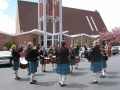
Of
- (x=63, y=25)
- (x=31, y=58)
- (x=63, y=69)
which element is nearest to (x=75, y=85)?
(x=63, y=69)

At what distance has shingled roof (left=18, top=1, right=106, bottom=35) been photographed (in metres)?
34.4

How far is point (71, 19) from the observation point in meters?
40.6

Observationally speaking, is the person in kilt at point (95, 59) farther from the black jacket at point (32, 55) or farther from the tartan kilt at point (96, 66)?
the black jacket at point (32, 55)

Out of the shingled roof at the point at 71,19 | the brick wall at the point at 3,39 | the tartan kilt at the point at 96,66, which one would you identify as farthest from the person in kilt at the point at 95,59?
the shingled roof at the point at 71,19

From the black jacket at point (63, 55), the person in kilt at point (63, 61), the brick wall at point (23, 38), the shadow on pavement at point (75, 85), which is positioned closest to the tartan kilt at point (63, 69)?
the person in kilt at point (63, 61)

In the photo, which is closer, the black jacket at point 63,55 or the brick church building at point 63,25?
the black jacket at point 63,55

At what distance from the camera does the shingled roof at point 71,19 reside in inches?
1353

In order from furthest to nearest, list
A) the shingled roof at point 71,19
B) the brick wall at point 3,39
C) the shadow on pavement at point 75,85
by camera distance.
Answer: the shingled roof at point 71,19 < the brick wall at point 3,39 < the shadow on pavement at point 75,85

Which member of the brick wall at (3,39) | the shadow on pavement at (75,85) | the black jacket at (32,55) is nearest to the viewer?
the shadow on pavement at (75,85)

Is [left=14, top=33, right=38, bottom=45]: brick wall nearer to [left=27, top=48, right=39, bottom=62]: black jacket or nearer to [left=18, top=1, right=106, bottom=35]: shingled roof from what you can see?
[left=18, top=1, right=106, bottom=35]: shingled roof

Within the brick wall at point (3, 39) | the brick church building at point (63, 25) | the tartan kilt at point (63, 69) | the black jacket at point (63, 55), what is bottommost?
the tartan kilt at point (63, 69)

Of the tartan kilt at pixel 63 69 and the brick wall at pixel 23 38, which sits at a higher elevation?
the brick wall at pixel 23 38

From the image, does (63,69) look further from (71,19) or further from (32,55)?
(71,19)

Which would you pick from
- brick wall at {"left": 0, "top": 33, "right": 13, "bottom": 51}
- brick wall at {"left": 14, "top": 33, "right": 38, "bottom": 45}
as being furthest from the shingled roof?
brick wall at {"left": 0, "top": 33, "right": 13, "bottom": 51}
